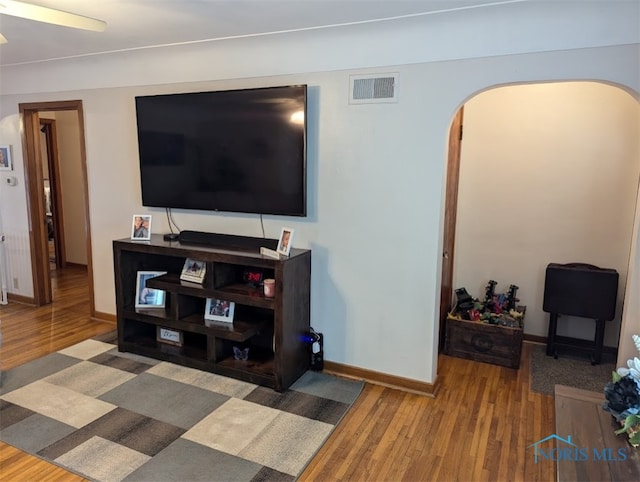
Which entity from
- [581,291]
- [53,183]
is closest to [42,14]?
[581,291]

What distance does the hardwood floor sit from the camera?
2254 mm

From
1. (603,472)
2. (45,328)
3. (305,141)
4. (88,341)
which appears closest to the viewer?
(603,472)

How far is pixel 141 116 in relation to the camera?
11.7ft

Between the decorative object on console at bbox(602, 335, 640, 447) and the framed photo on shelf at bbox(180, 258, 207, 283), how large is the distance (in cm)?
254

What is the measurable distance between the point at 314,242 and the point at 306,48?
134 centimetres

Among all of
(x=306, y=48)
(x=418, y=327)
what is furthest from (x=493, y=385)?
(x=306, y=48)

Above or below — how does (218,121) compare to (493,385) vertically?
above

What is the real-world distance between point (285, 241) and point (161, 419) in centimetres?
134

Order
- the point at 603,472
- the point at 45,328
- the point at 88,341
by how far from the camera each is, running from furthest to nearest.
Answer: the point at 45,328
the point at 88,341
the point at 603,472

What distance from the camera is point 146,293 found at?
11.8 ft

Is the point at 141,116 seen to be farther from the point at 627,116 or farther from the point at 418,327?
the point at 627,116

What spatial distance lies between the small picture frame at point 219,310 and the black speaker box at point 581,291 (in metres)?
2.48

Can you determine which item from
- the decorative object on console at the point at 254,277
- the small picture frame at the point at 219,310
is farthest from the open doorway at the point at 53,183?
the decorative object on console at the point at 254,277

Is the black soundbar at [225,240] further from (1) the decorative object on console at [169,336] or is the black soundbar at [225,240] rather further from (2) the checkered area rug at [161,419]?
(2) the checkered area rug at [161,419]
